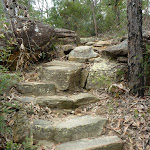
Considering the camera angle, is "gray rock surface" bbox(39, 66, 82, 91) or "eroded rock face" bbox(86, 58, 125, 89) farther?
"eroded rock face" bbox(86, 58, 125, 89)

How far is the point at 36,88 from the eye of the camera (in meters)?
3.49

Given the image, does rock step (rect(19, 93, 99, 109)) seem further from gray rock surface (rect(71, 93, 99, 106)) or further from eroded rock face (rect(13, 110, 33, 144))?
eroded rock face (rect(13, 110, 33, 144))

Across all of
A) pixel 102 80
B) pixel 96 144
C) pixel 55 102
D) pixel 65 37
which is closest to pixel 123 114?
pixel 96 144

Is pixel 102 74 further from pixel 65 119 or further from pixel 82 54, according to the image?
pixel 65 119

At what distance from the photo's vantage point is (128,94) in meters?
3.46

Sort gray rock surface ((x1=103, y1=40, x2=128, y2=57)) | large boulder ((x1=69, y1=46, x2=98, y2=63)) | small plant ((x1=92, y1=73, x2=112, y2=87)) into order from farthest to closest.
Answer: large boulder ((x1=69, y1=46, x2=98, y2=63))
gray rock surface ((x1=103, y1=40, x2=128, y2=57))
small plant ((x1=92, y1=73, x2=112, y2=87))

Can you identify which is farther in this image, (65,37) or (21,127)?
(65,37)

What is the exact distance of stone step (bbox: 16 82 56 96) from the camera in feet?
11.2

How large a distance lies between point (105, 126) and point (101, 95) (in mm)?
1070

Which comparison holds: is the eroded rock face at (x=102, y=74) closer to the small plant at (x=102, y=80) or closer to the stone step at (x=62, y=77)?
the small plant at (x=102, y=80)

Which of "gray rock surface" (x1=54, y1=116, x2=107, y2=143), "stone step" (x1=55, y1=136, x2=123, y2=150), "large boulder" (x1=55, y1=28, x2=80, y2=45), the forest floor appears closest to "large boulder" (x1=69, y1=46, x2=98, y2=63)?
"large boulder" (x1=55, y1=28, x2=80, y2=45)

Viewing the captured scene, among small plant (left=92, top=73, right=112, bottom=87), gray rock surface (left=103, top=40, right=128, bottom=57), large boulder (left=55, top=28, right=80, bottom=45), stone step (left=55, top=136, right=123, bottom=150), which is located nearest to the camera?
stone step (left=55, top=136, right=123, bottom=150)

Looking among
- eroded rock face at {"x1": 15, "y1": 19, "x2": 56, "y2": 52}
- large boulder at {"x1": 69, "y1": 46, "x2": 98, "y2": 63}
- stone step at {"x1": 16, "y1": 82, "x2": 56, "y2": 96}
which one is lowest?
stone step at {"x1": 16, "y1": 82, "x2": 56, "y2": 96}

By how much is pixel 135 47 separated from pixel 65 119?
7.33ft
